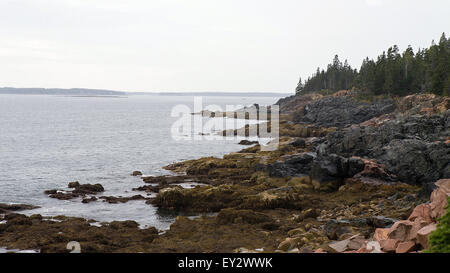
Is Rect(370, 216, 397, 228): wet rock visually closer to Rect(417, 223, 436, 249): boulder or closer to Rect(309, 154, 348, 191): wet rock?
Rect(417, 223, 436, 249): boulder

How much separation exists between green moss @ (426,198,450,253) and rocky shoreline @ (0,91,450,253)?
2.33 metres

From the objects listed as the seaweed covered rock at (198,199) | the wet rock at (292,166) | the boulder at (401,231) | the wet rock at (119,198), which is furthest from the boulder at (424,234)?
the wet rock at (119,198)

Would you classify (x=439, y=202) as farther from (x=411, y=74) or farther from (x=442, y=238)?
(x=411, y=74)

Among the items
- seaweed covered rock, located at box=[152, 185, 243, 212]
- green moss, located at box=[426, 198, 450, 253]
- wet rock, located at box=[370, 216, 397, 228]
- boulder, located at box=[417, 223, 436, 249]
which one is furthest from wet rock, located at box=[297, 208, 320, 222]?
green moss, located at box=[426, 198, 450, 253]

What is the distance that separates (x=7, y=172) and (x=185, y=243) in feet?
135

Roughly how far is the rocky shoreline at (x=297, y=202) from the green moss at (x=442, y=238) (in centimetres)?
233

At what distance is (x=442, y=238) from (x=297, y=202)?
66.9ft

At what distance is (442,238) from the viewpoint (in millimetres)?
12344

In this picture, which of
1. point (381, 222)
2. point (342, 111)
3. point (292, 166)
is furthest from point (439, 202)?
point (342, 111)

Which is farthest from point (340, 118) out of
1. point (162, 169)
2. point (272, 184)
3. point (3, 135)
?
point (3, 135)

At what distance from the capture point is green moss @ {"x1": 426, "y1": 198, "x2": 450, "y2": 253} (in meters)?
12.2
